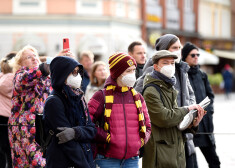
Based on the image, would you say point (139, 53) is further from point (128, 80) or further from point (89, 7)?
point (89, 7)

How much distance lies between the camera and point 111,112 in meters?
6.00

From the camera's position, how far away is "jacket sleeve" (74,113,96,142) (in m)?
5.49

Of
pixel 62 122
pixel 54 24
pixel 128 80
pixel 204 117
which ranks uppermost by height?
pixel 54 24

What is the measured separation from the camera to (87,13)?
30.0 metres

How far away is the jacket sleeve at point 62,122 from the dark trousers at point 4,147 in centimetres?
360

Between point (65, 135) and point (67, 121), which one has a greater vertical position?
point (67, 121)

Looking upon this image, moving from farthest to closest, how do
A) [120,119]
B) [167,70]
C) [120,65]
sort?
[167,70], [120,65], [120,119]

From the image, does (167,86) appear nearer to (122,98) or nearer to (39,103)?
(122,98)

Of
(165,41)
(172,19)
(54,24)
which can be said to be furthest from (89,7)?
(165,41)

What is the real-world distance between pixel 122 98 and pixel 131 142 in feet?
1.44

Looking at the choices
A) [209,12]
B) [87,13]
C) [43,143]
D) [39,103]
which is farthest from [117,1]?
[43,143]

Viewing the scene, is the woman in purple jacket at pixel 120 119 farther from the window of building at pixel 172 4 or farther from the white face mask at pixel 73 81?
the window of building at pixel 172 4

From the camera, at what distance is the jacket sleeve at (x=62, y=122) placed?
17.9ft

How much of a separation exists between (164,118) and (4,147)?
347 cm
